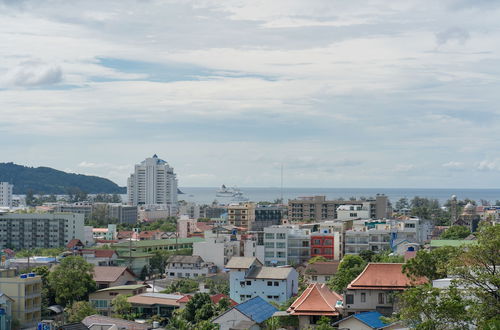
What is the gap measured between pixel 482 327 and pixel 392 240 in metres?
32.4

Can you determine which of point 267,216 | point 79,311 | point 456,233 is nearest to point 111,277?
point 79,311

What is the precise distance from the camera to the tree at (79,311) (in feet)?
93.2

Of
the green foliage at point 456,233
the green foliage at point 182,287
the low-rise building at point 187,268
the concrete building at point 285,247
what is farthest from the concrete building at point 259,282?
the green foliage at point 456,233

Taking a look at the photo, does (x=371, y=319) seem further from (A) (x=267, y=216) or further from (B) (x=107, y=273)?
(A) (x=267, y=216)

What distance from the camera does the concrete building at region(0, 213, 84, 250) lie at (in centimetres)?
6088

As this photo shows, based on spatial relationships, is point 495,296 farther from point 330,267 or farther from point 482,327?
point 330,267

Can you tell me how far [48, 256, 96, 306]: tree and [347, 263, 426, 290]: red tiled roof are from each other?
12.8 m

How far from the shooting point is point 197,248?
145ft

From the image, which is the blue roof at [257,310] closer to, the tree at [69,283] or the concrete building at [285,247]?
the tree at [69,283]

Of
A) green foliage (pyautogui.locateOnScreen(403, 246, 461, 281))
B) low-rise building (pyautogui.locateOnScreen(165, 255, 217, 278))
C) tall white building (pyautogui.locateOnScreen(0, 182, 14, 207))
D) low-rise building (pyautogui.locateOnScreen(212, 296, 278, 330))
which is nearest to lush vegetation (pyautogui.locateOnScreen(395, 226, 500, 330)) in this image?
green foliage (pyautogui.locateOnScreen(403, 246, 461, 281))

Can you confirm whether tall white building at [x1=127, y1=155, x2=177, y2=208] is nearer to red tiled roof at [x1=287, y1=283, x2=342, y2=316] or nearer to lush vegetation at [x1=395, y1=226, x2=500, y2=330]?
red tiled roof at [x1=287, y1=283, x2=342, y2=316]

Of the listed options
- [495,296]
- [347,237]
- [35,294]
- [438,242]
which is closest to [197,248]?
[347,237]

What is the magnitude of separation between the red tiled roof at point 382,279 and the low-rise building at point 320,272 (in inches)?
472

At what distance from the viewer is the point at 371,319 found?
22.1 metres
